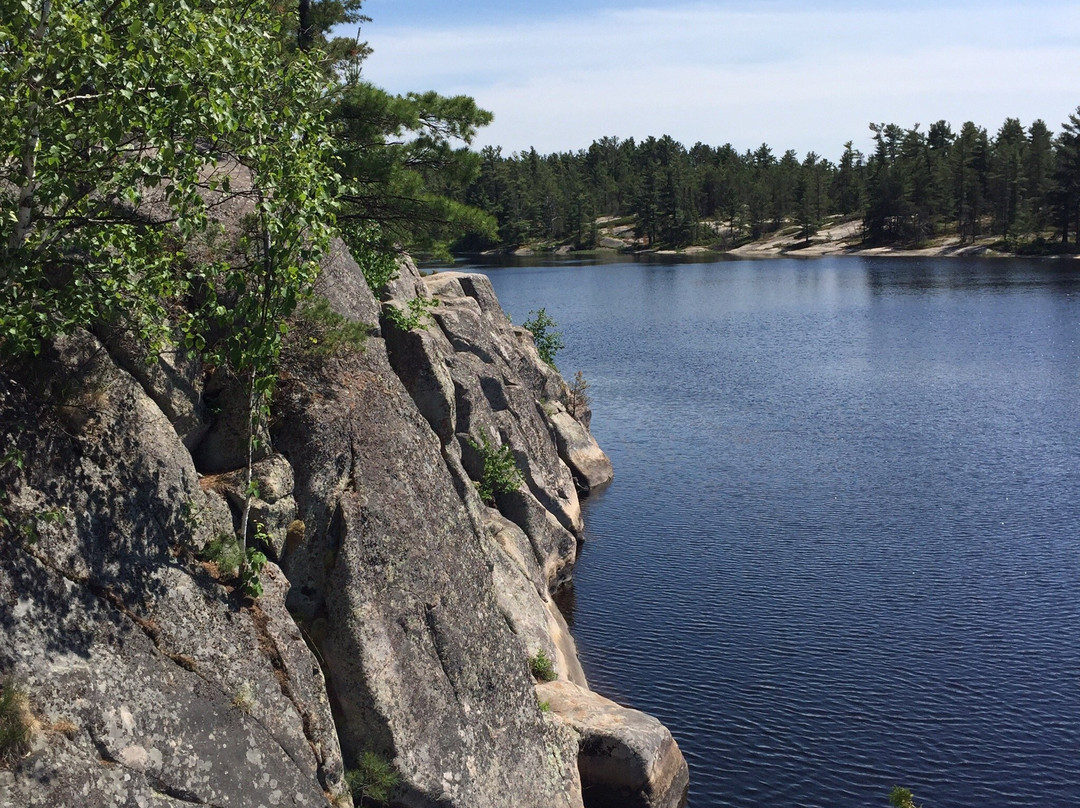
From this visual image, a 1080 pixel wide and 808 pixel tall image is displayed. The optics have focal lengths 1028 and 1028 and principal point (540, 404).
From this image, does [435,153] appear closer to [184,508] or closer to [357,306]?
[357,306]

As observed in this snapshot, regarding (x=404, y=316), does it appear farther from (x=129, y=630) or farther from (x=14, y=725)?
(x=14, y=725)

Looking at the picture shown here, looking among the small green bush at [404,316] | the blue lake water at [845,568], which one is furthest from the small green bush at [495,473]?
the small green bush at [404,316]

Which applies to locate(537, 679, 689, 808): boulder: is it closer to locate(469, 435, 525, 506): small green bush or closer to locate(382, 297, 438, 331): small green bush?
locate(382, 297, 438, 331): small green bush

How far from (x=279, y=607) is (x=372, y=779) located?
10.6ft

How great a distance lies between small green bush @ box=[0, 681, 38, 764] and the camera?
1183 centimetres

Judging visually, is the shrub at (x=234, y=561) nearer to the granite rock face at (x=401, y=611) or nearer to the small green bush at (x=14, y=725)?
the granite rock face at (x=401, y=611)

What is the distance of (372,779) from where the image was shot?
1667 cm

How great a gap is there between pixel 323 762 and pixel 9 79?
407 inches

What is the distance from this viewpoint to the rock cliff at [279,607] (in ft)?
43.4

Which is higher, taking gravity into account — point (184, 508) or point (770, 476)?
point (184, 508)

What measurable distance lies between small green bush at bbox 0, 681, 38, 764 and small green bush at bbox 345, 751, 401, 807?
554cm

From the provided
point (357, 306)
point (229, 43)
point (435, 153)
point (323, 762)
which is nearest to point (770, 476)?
point (435, 153)

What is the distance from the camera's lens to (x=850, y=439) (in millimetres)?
51219

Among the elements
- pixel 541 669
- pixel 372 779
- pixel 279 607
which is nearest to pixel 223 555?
pixel 279 607
